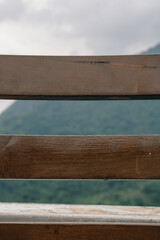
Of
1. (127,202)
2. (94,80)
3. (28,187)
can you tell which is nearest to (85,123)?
(28,187)

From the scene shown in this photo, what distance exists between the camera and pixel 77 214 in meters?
0.98

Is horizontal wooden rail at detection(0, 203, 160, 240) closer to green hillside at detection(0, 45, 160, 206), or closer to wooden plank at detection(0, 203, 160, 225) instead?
wooden plank at detection(0, 203, 160, 225)

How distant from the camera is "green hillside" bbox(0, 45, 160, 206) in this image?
24.8m

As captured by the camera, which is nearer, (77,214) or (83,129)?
(77,214)

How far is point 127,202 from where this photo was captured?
76.1ft
